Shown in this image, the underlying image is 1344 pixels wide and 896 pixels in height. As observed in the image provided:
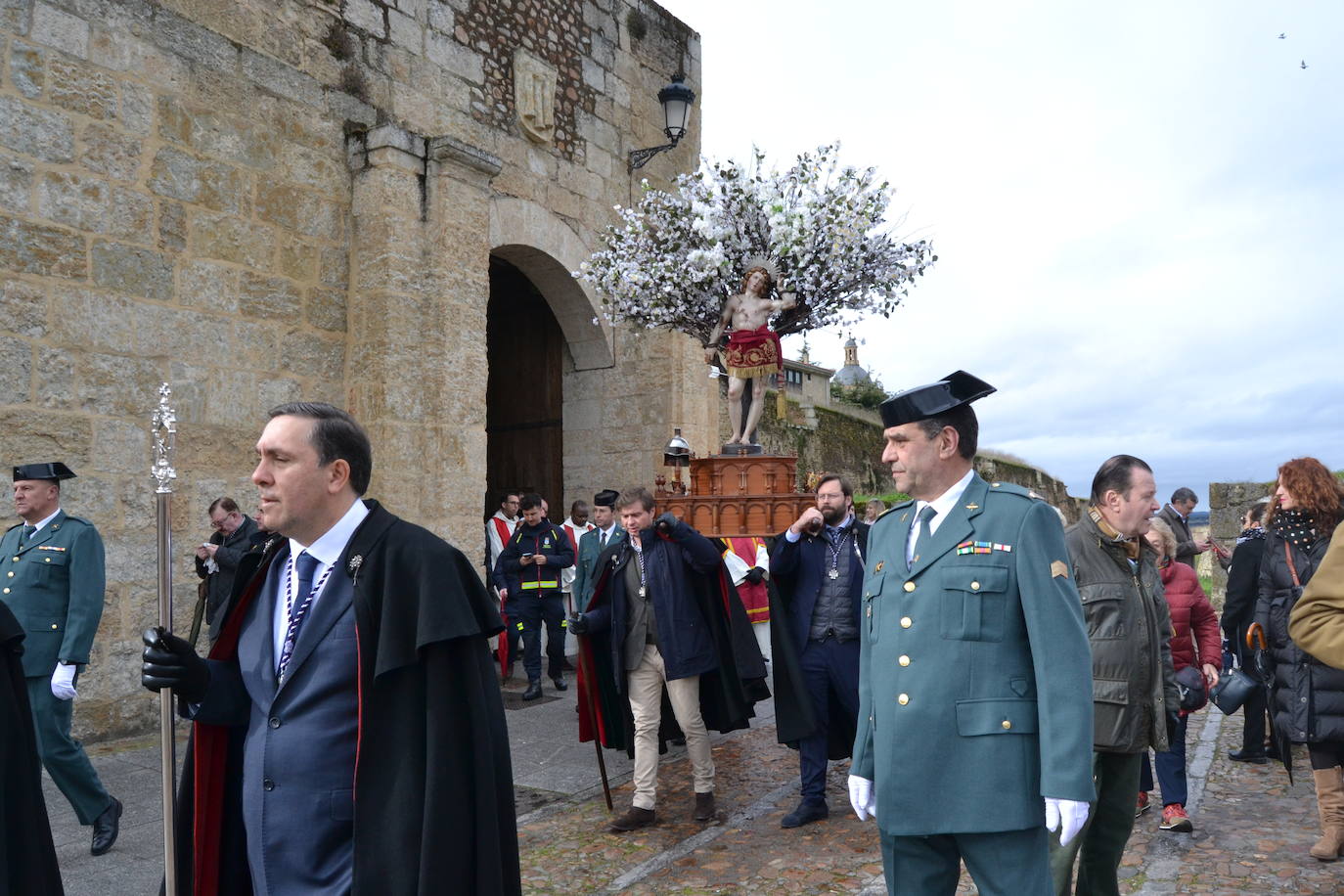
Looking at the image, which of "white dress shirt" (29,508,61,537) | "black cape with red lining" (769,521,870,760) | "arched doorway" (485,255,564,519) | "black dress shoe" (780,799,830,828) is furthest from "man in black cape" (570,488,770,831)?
"arched doorway" (485,255,564,519)

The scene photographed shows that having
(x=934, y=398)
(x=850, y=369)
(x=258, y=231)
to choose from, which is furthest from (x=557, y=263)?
(x=850, y=369)

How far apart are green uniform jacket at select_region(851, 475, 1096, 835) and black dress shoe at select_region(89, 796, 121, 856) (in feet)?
12.8

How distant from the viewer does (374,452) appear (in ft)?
27.2

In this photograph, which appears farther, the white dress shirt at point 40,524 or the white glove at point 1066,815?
the white dress shirt at point 40,524

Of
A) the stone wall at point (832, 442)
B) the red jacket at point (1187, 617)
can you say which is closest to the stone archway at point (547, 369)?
the stone wall at point (832, 442)

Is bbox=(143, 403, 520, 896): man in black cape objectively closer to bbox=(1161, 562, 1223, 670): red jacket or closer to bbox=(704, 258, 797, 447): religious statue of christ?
bbox=(1161, 562, 1223, 670): red jacket

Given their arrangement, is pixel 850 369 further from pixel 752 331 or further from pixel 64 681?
pixel 64 681

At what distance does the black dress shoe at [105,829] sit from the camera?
4.91 meters

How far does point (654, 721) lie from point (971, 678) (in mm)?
3242

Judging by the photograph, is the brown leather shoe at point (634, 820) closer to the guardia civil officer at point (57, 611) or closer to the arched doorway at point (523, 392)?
the guardia civil officer at point (57, 611)

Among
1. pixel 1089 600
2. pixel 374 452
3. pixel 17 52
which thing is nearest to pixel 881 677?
pixel 1089 600

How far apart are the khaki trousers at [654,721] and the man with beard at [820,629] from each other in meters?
0.47

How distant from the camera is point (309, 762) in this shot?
2.44 meters

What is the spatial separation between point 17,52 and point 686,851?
627 centimetres
